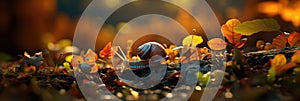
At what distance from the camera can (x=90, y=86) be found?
0.80m

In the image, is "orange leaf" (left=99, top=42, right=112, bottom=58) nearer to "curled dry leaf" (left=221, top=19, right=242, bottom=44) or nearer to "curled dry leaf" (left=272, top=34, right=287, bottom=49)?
"curled dry leaf" (left=221, top=19, right=242, bottom=44)

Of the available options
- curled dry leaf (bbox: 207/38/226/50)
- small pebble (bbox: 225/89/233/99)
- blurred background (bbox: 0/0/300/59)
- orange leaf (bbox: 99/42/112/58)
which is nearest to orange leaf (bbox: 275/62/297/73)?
small pebble (bbox: 225/89/233/99)

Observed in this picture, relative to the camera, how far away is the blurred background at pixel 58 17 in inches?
81.3

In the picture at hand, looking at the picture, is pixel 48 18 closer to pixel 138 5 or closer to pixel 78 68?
pixel 138 5

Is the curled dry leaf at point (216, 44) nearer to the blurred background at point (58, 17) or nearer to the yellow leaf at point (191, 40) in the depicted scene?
the yellow leaf at point (191, 40)

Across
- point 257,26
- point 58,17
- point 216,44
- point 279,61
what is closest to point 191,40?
point 216,44

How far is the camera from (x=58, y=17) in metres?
Answer: 2.39

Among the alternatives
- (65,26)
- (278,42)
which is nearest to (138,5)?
(65,26)

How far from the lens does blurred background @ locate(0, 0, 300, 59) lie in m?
2.06

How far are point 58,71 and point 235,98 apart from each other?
498 mm

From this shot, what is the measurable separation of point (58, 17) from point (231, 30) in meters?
1.63

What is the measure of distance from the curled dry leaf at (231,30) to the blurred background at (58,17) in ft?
2.41

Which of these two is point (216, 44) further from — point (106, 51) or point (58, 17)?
point (58, 17)

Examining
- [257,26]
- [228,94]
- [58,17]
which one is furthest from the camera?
[58,17]
